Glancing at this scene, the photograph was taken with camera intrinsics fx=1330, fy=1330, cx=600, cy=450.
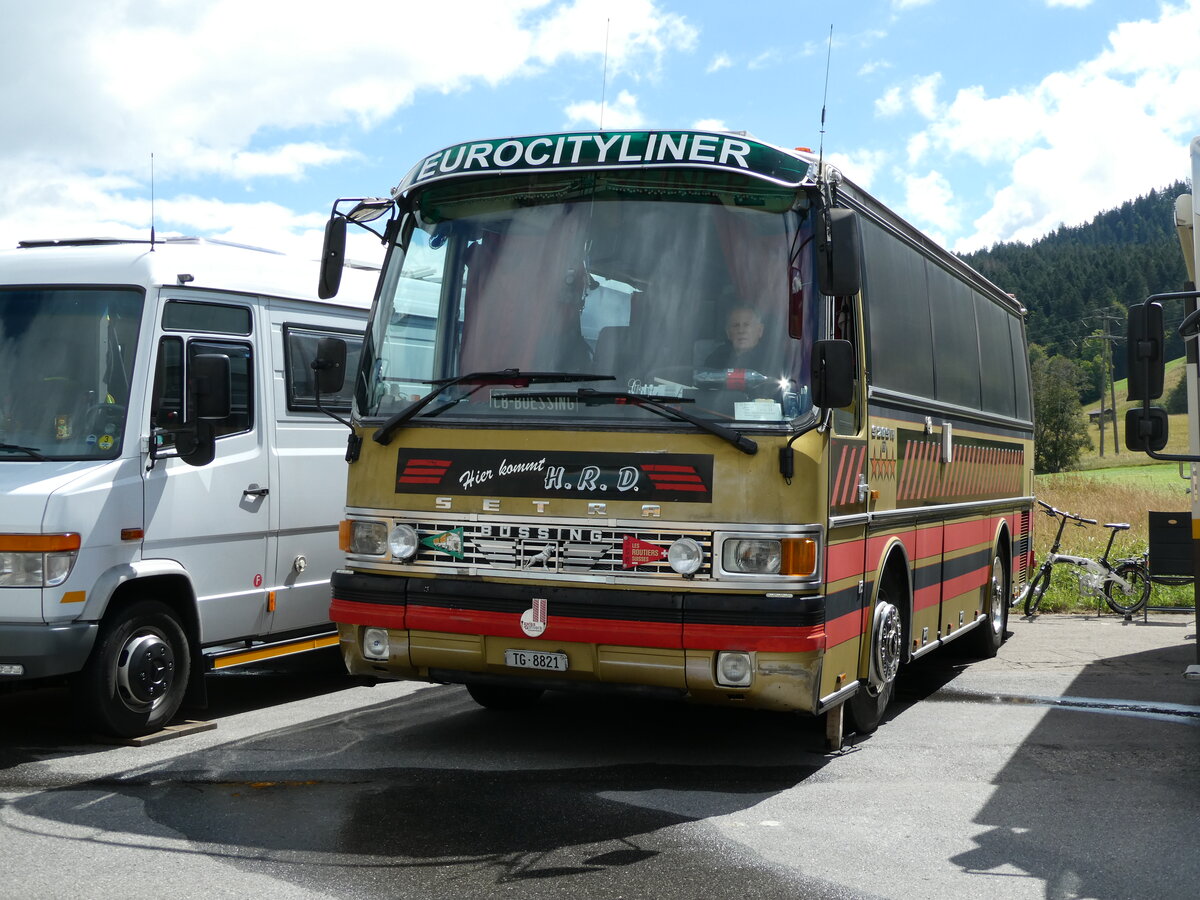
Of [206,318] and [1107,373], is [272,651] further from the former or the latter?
[1107,373]

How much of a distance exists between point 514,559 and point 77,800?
7.87 feet

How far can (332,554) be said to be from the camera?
957 cm

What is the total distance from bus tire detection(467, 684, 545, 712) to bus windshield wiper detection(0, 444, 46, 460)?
118 inches

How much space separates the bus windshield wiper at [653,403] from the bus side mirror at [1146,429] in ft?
6.01

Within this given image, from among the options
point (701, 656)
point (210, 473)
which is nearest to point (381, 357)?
point (210, 473)

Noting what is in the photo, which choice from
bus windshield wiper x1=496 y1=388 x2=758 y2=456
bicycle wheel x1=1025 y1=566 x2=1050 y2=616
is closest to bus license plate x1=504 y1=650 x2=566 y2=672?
bus windshield wiper x1=496 y1=388 x2=758 y2=456

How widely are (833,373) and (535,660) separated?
2.09 metres

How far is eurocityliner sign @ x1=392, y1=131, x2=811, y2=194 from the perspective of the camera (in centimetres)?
676

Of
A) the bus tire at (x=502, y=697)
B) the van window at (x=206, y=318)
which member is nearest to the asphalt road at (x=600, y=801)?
the bus tire at (x=502, y=697)

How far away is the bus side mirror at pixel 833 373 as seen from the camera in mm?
6371

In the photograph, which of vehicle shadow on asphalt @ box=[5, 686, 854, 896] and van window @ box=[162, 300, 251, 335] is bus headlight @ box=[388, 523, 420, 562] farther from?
van window @ box=[162, 300, 251, 335]

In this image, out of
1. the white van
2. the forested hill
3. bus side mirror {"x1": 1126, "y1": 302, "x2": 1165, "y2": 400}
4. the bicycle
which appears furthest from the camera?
the forested hill

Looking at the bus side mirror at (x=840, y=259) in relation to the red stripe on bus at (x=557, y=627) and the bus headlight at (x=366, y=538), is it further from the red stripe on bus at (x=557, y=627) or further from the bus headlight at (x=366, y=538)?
the bus headlight at (x=366, y=538)

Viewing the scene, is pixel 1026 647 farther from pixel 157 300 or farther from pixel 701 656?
pixel 157 300
